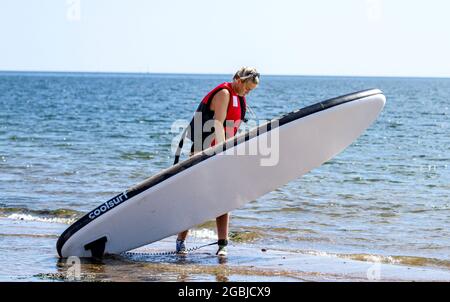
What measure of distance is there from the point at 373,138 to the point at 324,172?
9.24 m

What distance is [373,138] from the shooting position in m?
23.5

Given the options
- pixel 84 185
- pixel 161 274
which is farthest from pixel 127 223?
pixel 84 185

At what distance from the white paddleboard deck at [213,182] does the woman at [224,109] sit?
0.23m

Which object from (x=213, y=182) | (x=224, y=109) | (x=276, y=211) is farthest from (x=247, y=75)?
(x=276, y=211)

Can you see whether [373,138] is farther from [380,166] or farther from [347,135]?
[347,135]

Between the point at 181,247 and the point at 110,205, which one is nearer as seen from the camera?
the point at 110,205

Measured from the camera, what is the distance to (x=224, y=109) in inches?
282

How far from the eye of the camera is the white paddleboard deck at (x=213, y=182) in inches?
282

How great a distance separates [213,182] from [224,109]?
642 mm

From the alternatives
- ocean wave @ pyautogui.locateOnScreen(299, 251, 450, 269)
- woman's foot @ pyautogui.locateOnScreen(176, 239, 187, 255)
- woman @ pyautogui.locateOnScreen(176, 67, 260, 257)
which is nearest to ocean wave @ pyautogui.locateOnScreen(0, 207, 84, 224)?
woman's foot @ pyautogui.locateOnScreen(176, 239, 187, 255)

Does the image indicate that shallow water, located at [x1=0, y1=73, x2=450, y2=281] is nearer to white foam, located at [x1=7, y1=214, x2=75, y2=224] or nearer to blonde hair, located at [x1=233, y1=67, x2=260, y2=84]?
white foam, located at [x1=7, y1=214, x2=75, y2=224]

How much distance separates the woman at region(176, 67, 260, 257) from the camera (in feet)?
23.5

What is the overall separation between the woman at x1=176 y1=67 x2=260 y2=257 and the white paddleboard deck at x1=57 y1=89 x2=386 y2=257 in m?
0.23

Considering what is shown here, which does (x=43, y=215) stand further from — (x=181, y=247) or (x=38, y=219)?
(x=181, y=247)
